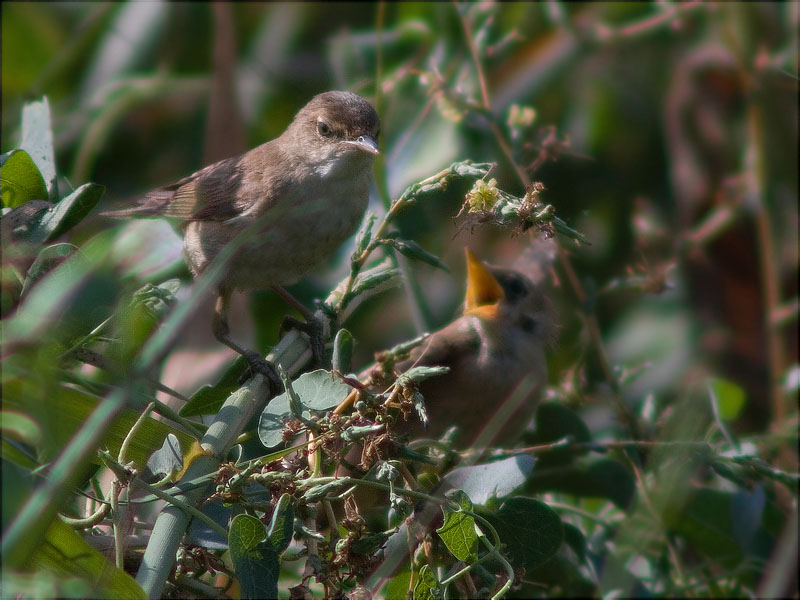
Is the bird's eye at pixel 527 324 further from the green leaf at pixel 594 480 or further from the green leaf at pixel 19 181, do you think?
the green leaf at pixel 19 181

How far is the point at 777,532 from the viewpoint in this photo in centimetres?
258

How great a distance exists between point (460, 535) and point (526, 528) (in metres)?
0.26

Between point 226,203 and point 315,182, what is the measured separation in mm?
335

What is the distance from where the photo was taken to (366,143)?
8.75 ft

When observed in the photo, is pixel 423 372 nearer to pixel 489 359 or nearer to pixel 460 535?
pixel 460 535

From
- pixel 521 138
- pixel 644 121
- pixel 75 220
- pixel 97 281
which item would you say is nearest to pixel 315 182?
pixel 521 138

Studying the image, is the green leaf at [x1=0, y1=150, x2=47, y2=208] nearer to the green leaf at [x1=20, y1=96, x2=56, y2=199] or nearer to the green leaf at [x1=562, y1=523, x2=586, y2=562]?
the green leaf at [x1=20, y1=96, x2=56, y2=199]

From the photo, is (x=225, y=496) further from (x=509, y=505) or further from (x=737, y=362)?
(x=737, y=362)

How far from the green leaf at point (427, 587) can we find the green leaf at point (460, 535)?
5 cm

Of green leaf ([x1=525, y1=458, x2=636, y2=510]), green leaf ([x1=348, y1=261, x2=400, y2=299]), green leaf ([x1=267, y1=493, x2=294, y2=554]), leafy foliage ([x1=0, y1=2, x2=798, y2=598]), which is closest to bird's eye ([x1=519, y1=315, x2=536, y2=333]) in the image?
leafy foliage ([x1=0, y1=2, x2=798, y2=598])

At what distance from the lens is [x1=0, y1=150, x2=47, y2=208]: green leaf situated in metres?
1.60

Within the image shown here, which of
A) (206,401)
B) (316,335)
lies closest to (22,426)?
(206,401)

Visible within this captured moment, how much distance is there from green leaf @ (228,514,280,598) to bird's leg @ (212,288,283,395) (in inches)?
18.3

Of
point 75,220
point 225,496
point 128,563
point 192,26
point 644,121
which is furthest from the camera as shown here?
point 644,121
